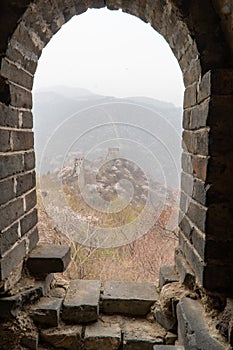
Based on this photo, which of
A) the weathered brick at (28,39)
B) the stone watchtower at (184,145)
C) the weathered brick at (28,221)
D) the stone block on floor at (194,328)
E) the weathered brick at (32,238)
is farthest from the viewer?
the weathered brick at (32,238)

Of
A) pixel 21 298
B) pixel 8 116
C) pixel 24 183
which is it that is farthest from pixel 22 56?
pixel 21 298

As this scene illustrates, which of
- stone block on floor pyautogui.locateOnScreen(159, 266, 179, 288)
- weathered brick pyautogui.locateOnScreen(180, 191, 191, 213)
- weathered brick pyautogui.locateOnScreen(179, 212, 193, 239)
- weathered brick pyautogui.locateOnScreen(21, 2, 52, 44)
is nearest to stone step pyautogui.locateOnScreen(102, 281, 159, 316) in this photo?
stone block on floor pyautogui.locateOnScreen(159, 266, 179, 288)

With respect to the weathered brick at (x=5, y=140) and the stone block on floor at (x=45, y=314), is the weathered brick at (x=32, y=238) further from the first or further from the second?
the weathered brick at (x=5, y=140)

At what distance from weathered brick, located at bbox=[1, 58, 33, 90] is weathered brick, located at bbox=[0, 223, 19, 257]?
2.34 feet

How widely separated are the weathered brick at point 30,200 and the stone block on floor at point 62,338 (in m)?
0.66

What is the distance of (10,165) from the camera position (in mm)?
1438

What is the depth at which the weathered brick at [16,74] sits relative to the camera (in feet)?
4.41

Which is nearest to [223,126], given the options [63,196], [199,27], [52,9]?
[199,27]

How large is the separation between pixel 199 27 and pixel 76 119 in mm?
1037

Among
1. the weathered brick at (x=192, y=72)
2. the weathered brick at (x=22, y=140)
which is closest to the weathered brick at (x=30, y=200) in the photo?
the weathered brick at (x=22, y=140)

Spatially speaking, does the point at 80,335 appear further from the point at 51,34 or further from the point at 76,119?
the point at 51,34

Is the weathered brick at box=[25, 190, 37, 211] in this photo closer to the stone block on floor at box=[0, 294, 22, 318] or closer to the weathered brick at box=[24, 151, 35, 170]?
the weathered brick at box=[24, 151, 35, 170]

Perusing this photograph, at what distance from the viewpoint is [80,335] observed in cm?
157

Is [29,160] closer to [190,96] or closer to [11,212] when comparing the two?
[11,212]
